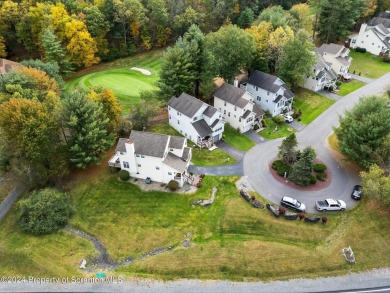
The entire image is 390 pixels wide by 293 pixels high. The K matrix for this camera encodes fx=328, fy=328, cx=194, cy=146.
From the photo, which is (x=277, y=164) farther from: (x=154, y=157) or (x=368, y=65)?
(x=368, y=65)

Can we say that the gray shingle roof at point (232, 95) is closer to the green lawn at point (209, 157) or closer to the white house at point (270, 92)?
the white house at point (270, 92)

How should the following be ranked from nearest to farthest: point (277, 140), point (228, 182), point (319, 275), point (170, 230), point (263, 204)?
point (319, 275), point (170, 230), point (263, 204), point (228, 182), point (277, 140)

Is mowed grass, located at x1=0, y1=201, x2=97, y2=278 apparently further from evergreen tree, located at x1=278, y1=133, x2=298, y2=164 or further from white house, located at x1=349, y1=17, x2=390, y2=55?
white house, located at x1=349, y1=17, x2=390, y2=55

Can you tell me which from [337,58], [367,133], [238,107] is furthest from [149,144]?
[337,58]

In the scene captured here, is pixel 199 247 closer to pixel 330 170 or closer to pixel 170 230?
pixel 170 230

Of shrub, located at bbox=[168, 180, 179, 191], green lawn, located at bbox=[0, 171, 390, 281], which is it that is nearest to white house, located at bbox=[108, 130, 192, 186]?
shrub, located at bbox=[168, 180, 179, 191]

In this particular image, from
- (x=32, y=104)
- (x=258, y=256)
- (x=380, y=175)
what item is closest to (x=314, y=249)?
(x=258, y=256)

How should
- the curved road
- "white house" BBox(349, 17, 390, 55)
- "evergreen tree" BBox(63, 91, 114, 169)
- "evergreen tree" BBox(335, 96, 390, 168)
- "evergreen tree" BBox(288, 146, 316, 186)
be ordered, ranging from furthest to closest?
"white house" BBox(349, 17, 390, 55) < "evergreen tree" BBox(63, 91, 114, 169) < "evergreen tree" BBox(288, 146, 316, 186) < the curved road < "evergreen tree" BBox(335, 96, 390, 168)
